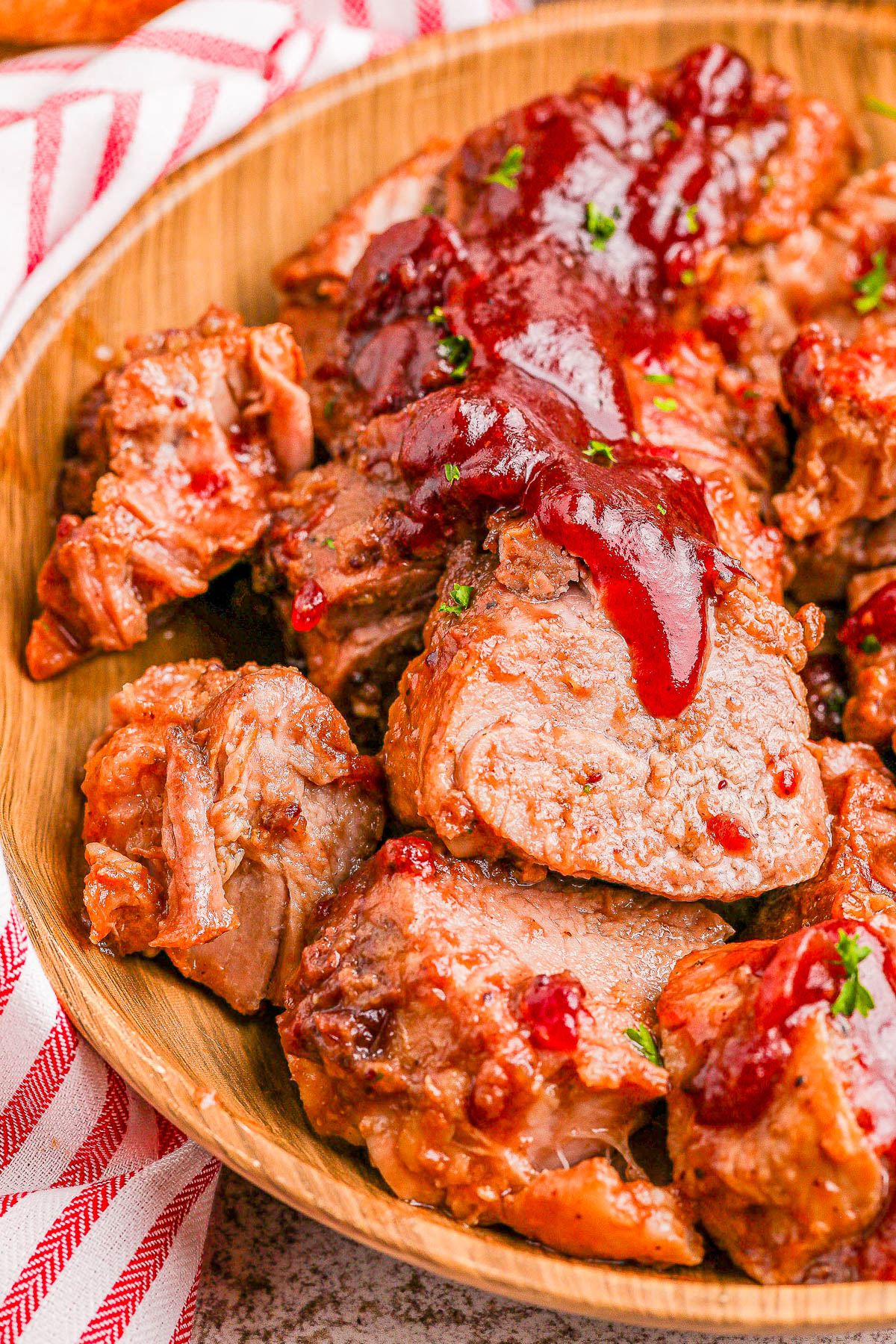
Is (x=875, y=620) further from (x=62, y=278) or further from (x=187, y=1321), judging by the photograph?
(x=62, y=278)

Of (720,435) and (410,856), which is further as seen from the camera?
(720,435)

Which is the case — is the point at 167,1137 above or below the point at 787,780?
below

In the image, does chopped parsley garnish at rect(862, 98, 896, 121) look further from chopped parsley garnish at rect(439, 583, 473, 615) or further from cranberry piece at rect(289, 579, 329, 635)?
cranberry piece at rect(289, 579, 329, 635)

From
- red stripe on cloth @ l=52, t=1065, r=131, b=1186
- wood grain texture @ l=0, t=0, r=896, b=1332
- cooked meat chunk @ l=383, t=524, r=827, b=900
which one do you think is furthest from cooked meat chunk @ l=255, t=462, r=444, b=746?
red stripe on cloth @ l=52, t=1065, r=131, b=1186

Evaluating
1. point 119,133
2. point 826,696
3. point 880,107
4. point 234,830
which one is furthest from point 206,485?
point 880,107

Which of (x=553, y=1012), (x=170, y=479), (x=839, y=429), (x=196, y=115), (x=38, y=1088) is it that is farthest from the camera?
(x=196, y=115)

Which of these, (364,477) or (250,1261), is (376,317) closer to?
(364,477)

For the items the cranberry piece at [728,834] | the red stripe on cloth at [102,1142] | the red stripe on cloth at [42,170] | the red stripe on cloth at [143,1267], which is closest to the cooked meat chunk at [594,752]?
the cranberry piece at [728,834]
